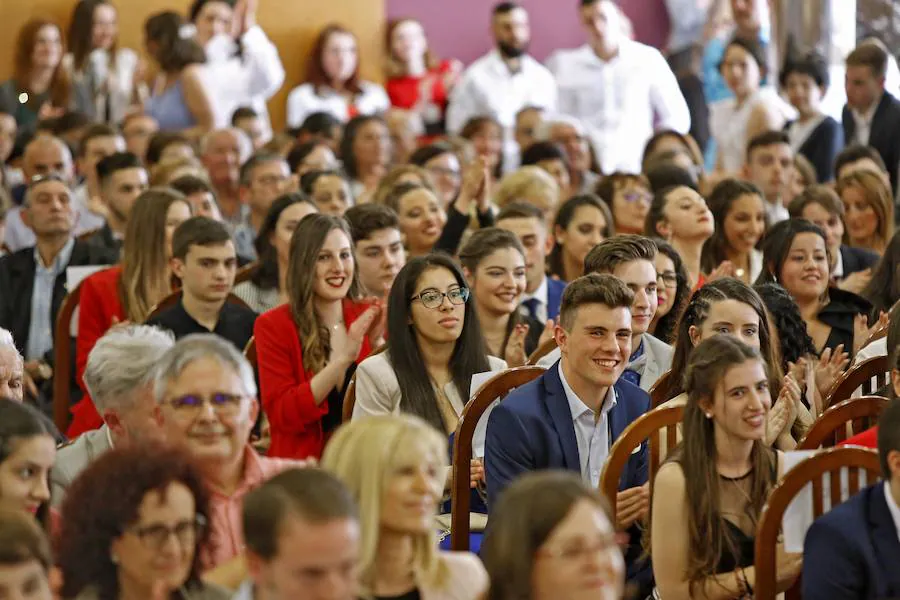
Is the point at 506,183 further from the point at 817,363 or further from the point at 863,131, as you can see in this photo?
the point at 817,363

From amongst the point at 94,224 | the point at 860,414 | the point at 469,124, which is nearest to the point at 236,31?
the point at 469,124

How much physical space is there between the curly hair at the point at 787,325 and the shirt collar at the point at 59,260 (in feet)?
9.82

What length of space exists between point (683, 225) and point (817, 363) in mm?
1401

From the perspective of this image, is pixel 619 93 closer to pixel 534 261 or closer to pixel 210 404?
pixel 534 261

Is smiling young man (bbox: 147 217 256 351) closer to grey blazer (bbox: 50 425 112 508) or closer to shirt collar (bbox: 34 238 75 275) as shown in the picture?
shirt collar (bbox: 34 238 75 275)

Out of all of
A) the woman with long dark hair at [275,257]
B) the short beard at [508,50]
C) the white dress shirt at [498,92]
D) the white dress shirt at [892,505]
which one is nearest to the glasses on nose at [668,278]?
the woman with long dark hair at [275,257]

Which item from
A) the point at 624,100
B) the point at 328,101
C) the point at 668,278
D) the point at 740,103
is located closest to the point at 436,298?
the point at 668,278

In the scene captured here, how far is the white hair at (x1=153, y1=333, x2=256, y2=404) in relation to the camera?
322 centimetres

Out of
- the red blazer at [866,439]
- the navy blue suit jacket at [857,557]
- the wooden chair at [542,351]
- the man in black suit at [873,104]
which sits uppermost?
the man in black suit at [873,104]

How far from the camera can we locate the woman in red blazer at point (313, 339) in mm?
4645

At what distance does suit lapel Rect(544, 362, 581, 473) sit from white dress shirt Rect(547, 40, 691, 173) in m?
6.46

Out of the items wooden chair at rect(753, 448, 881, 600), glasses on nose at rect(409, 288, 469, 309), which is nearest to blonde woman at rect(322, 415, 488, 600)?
wooden chair at rect(753, 448, 881, 600)

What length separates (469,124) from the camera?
9438 millimetres

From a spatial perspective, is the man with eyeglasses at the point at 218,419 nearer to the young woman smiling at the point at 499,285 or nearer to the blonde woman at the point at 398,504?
the blonde woman at the point at 398,504
